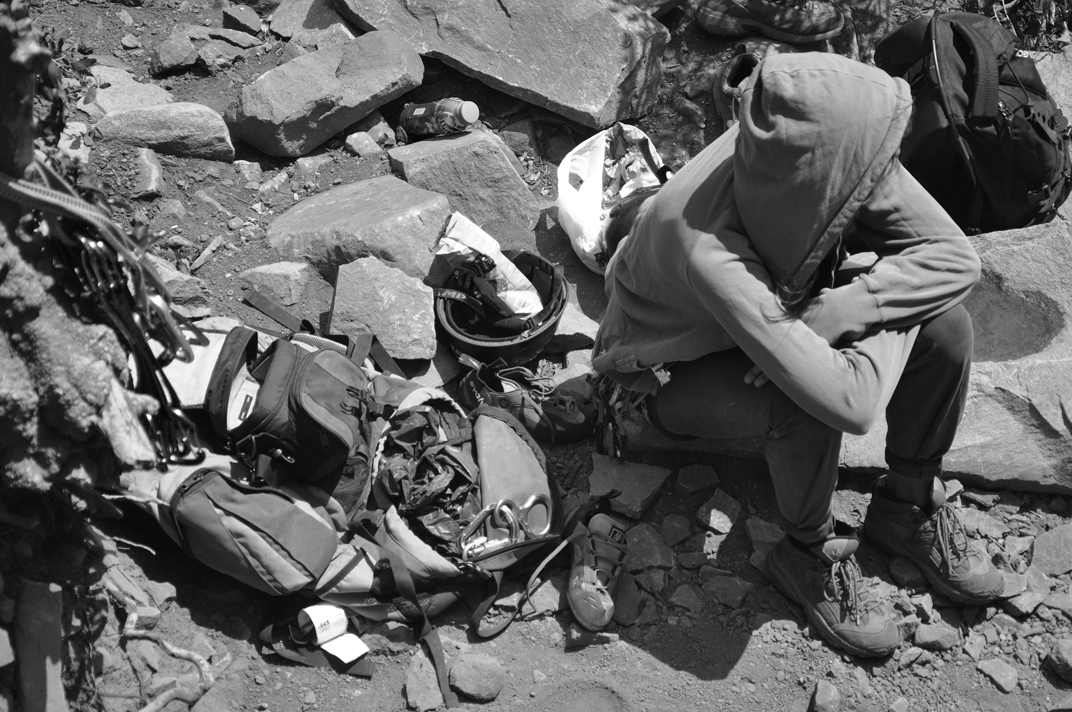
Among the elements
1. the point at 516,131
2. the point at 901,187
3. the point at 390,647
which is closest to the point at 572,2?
the point at 516,131

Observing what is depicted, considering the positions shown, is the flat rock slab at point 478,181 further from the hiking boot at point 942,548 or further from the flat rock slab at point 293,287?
the hiking boot at point 942,548

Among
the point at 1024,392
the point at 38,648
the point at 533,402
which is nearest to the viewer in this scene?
the point at 38,648

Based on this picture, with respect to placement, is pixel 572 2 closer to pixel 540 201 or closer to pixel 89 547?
pixel 540 201

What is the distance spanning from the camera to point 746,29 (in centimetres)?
510

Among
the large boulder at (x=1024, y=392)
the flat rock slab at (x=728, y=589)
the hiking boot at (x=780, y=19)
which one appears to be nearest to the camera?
the flat rock slab at (x=728, y=589)

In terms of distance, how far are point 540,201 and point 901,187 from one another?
234 cm

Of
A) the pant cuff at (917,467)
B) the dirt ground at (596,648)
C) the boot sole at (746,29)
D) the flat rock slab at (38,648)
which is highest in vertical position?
the boot sole at (746,29)

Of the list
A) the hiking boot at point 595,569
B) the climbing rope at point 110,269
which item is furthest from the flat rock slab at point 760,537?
the climbing rope at point 110,269

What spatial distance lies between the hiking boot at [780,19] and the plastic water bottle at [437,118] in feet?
5.68

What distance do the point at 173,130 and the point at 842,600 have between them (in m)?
3.64

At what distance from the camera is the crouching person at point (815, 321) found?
2207 mm

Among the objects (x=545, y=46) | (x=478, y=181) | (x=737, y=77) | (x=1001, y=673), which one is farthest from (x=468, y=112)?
(x=1001, y=673)

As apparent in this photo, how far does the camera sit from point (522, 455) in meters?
3.14

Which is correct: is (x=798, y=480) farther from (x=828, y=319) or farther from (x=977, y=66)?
(x=977, y=66)
